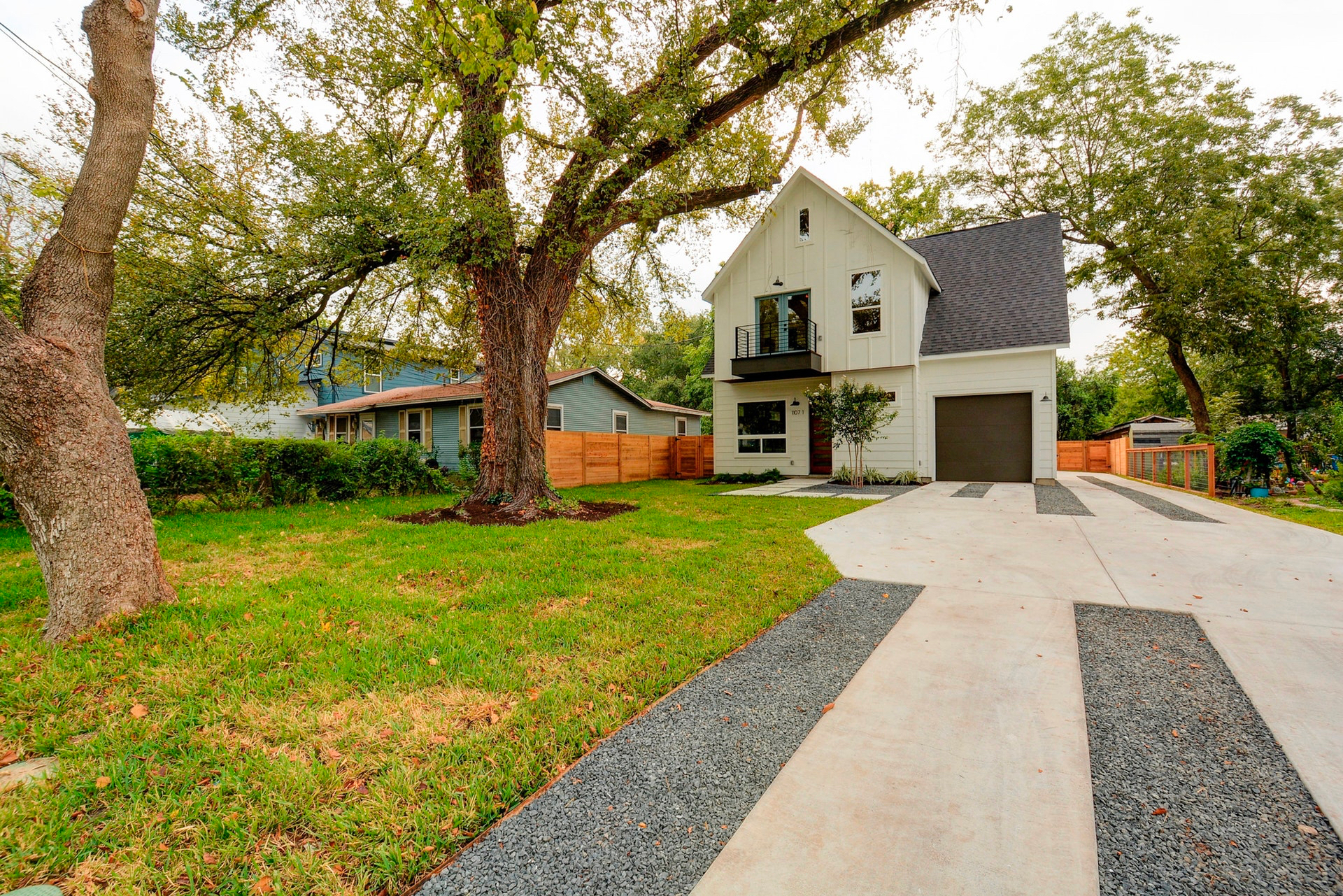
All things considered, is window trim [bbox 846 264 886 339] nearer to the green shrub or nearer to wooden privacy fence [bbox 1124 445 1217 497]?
wooden privacy fence [bbox 1124 445 1217 497]

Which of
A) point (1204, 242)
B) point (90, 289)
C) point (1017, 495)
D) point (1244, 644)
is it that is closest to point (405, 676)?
point (90, 289)

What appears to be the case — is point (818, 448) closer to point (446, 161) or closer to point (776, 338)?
point (776, 338)

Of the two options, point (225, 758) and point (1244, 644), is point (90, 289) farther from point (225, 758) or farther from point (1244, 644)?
point (1244, 644)

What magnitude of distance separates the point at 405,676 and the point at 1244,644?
4638mm

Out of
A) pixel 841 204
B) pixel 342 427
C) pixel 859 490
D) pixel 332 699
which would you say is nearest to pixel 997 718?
pixel 332 699

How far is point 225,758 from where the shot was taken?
75.7 inches

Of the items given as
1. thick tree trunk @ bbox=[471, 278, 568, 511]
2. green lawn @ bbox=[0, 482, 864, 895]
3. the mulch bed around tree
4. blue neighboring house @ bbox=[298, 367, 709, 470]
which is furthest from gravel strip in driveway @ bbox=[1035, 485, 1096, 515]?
blue neighboring house @ bbox=[298, 367, 709, 470]

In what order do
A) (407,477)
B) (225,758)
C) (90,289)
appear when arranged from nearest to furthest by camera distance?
(225,758)
(90,289)
(407,477)

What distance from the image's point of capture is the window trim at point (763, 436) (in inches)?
610

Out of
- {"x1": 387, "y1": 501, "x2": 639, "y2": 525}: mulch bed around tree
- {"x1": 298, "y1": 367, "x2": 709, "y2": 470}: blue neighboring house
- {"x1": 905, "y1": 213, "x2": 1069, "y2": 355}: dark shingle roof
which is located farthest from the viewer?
{"x1": 298, "y1": 367, "x2": 709, "y2": 470}: blue neighboring house

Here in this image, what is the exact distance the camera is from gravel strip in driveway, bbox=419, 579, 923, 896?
55.4 inches

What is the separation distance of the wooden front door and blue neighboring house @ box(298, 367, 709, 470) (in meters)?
7.44

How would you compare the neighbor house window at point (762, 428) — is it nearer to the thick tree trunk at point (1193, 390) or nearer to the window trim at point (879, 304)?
the window trim at point (879, 304)

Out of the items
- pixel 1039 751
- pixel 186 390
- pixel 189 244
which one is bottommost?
pixel 1039 751
